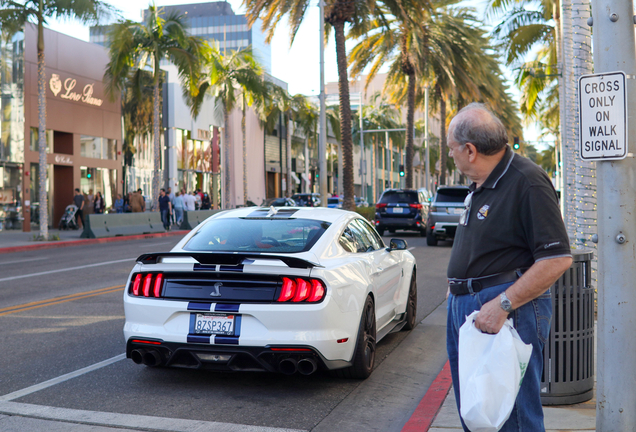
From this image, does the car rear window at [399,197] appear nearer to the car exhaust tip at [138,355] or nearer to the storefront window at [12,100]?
the storefront window at [12,100]

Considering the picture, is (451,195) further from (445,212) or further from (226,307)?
(226,307)

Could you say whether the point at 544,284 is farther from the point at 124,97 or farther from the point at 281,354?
the point at 124,97

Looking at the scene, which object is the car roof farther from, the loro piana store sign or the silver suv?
the loro piana store sign

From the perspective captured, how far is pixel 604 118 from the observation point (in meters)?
3.73

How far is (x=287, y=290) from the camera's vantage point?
17.2ft

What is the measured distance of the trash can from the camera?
480cm

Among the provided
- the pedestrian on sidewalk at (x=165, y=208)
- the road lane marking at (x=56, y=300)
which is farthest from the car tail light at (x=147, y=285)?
the pedestrian on sidewalk at (x=165, y=208)

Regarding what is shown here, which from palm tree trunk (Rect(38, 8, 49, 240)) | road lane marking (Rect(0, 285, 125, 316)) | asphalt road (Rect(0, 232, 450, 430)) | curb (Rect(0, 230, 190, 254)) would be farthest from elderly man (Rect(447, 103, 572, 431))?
palm tree trunk (Rect(38, 8, 49, 240))

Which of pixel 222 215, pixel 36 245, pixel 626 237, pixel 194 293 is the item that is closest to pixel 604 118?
pixel 626 237

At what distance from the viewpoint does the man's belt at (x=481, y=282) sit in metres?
3.03

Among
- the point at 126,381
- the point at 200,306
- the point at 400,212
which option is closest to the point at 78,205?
the point at 400,212

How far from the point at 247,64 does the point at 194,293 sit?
3452cm

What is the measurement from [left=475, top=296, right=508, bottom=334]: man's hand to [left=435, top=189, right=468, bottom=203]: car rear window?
55.7 ft

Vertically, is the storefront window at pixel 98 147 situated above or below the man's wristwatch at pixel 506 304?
above
